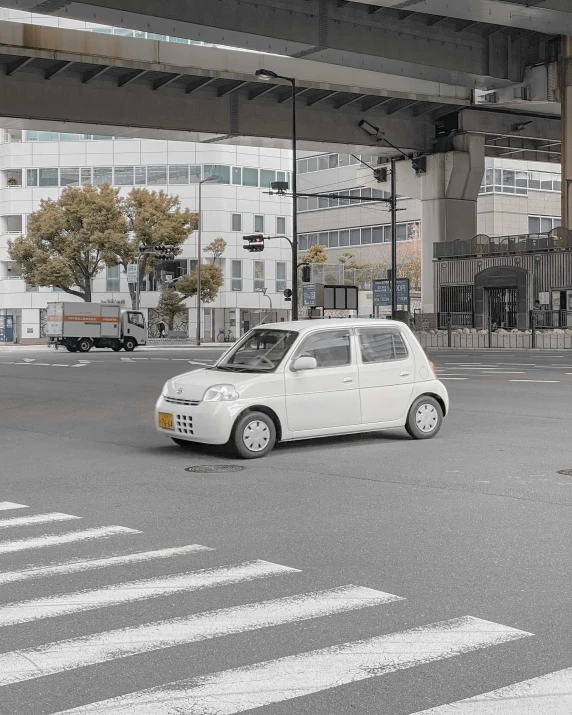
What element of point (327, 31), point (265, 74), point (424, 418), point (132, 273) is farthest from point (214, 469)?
point (132, 273)

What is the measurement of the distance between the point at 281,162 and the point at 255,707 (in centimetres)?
8982

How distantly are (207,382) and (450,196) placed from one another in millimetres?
43091

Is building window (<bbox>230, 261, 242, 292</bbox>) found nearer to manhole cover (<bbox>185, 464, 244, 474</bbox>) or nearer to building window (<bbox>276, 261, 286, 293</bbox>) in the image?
building window (<bbox>276, 261, 286, 293</bbox>)

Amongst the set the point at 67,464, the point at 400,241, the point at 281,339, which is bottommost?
the point at 67,464

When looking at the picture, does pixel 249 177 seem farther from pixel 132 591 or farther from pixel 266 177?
pixel 132 591

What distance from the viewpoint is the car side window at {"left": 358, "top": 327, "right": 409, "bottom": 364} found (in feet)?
45.4

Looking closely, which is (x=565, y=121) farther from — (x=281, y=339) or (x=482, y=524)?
(x=482, y=524)

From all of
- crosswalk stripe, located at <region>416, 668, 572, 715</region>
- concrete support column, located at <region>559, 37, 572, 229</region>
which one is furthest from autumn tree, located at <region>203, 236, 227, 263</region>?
crosswalk stripe, located at <region>416, 668, 572, 715</region>

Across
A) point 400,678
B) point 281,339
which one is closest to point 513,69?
point 281,339

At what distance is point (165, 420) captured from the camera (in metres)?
13.3

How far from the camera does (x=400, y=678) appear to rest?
488cm

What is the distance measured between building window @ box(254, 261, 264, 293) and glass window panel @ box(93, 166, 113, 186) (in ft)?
44.4

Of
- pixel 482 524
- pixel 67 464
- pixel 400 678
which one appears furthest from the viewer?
pixel 67 464

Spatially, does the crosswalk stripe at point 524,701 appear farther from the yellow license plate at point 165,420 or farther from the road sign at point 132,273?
the road sign at point 132,273
